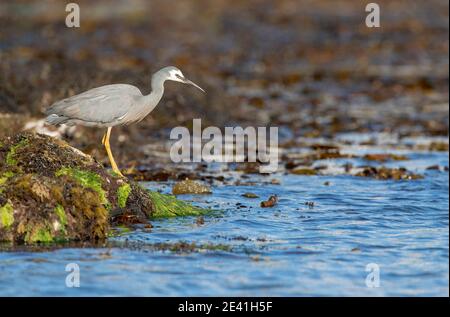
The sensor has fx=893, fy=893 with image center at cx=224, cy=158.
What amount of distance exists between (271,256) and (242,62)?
17427mm

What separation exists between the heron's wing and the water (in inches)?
54.6

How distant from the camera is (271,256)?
8.04 meters

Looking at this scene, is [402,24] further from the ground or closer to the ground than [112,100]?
further from the ground

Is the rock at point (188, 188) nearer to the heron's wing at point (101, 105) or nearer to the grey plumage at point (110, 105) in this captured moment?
the grey plumage at point (110, 105)

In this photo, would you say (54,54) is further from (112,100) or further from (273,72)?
(112,100)

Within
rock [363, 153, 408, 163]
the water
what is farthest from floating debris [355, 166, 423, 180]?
the water

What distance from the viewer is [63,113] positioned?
9.79 metres

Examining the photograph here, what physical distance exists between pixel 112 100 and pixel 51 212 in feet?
6.23

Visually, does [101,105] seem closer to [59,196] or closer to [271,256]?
[59,196]

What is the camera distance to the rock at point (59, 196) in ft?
26.7

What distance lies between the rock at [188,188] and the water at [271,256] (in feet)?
0.73

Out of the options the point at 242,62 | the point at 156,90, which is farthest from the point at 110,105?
the point at 242,62

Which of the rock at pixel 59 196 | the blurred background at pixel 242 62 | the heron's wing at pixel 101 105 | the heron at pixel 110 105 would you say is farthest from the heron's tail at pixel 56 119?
the blurred background at pixel 242 62
